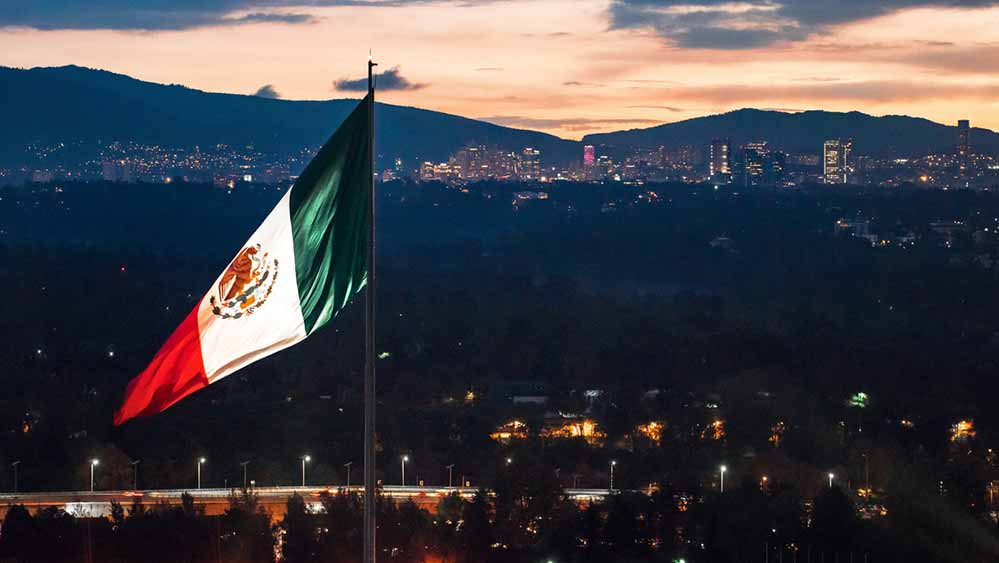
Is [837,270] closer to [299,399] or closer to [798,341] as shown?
[798,341]

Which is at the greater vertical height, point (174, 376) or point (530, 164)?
point (174, 376)

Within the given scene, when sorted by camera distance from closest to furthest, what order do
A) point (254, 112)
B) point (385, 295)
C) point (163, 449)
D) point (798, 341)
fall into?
point (163, 449) → point (798, 341) → point (385, 295) → point (254, 112)

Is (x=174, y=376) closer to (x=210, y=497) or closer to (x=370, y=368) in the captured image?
(x=370, y=368)

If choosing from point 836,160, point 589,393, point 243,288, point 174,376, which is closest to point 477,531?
point 174,376

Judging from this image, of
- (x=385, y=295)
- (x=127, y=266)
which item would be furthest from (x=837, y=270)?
(x=127, y=266)

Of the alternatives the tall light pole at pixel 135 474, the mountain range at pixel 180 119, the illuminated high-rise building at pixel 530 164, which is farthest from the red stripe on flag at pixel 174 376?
Result: the illuminated high-rise building at pixel 530 164
